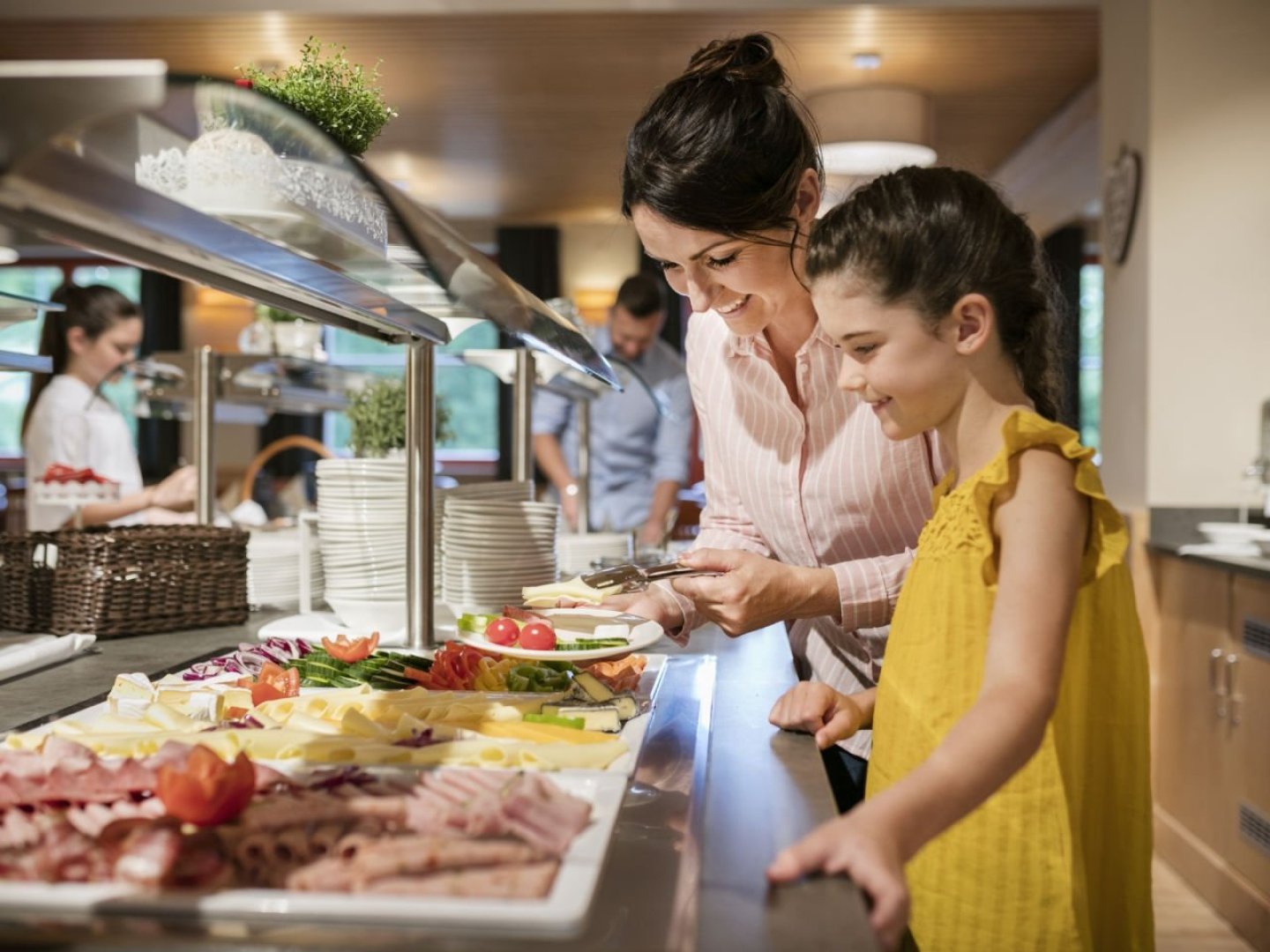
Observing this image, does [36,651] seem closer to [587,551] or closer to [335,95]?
[335,95]

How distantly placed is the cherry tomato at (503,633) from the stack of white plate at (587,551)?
1.43 metres

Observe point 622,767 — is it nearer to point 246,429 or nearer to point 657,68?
point 657,68

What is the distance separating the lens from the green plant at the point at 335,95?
64.5 inches

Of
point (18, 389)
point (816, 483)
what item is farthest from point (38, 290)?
point (816, 483)

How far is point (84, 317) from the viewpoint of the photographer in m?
4.39

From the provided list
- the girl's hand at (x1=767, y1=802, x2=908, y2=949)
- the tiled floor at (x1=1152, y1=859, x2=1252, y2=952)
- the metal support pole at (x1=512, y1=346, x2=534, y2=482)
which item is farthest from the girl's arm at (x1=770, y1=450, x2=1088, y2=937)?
the tiled floor at (x1=1152, y1=859, x2=1252, y2=952)

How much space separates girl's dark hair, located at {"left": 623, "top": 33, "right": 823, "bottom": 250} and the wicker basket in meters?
1.07

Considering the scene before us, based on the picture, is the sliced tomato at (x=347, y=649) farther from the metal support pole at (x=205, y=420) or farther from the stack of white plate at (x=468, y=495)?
the metal support pole at (x=205, y=420)

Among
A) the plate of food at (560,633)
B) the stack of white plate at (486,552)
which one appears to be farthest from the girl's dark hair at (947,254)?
the stack of white plate at (486,552)

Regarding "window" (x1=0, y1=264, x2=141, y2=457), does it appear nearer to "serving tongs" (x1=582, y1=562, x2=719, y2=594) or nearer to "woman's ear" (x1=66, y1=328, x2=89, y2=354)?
"woman's ear" (x1=66, y1=328, x2=89, y2=354)

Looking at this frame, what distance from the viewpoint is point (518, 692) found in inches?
A: 56.0

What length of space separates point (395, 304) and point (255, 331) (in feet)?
7.17

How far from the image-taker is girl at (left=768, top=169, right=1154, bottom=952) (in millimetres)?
1208

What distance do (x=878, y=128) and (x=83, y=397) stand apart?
413 cm
